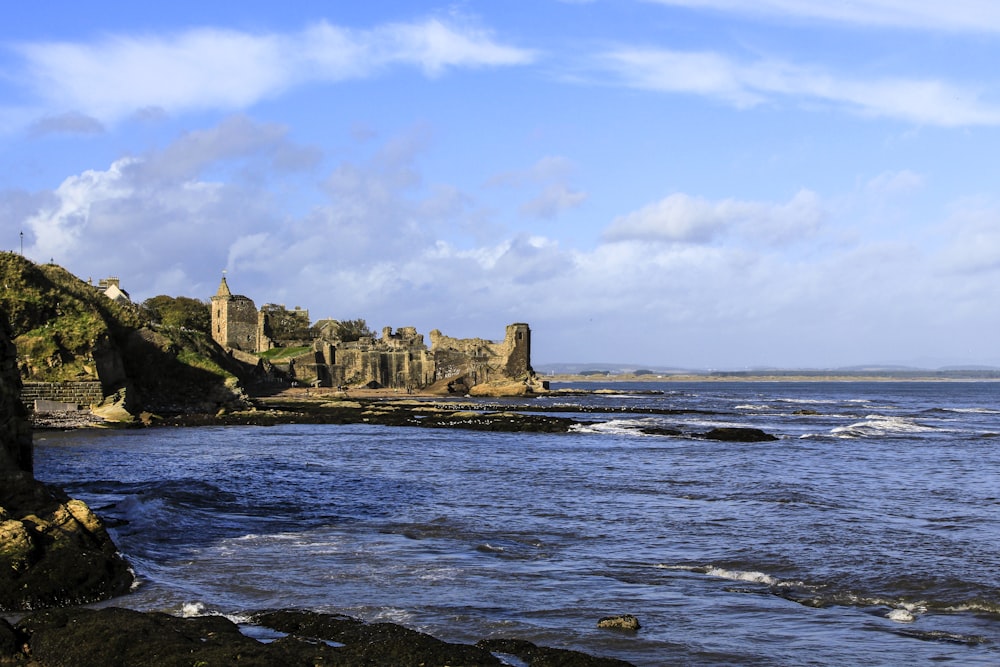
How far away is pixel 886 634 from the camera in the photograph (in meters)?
8.55

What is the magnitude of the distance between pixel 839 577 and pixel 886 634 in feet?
7.82

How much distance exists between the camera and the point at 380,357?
7744 centimetres

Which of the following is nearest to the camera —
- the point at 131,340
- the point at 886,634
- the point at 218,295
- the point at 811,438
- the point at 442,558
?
the point at 886,634

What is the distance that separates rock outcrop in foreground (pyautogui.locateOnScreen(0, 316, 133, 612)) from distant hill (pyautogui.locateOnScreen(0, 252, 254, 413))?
81.7ft

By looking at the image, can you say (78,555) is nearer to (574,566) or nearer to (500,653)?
(500,653)

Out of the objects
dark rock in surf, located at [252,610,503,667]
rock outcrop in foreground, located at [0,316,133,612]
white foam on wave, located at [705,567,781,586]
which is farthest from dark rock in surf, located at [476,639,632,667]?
rock outcrop in foreground, located at [0,316,133,612]

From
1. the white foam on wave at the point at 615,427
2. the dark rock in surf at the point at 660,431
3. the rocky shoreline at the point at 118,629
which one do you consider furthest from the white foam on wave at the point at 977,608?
the white foam on wave at the point at 615,427

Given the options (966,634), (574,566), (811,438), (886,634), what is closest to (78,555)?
(574,566)

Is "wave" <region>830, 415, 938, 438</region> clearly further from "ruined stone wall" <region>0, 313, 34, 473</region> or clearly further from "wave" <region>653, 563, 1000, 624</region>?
"ruined stone wall" <region>0, 313, 34, 473</region>

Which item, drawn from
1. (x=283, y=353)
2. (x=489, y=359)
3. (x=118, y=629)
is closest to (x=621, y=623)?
(x=118, y=629)

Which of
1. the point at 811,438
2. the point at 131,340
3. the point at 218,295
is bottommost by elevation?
the point at 811,438

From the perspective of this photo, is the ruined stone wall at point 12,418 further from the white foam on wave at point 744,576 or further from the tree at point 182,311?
the tree at point 182,311

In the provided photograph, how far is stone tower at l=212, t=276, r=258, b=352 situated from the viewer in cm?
7875

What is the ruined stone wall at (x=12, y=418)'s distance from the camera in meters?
10.8
